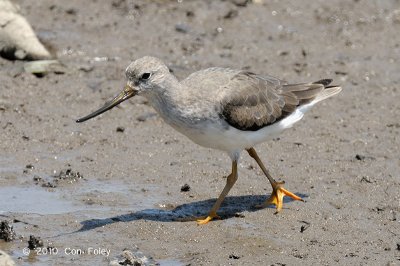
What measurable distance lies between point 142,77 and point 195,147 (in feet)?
7.77

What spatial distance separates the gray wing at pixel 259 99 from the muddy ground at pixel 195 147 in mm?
994

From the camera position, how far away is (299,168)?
11.2 meters

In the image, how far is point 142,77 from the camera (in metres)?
9.53

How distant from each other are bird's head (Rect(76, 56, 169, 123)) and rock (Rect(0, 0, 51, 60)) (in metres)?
4.38

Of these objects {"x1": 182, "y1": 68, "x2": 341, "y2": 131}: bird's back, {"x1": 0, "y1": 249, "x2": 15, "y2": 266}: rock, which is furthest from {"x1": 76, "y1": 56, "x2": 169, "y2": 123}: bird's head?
{"x1": 0, "y1": 249, "x2": 15, "y2": 266}: rock

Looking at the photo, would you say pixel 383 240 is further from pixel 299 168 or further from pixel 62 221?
pixel 62 221

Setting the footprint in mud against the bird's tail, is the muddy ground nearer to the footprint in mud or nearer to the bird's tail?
the footprint in mud

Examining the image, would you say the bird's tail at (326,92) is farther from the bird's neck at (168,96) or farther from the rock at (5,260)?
the rock at (5,260)

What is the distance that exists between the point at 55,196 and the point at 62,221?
72 centimetres

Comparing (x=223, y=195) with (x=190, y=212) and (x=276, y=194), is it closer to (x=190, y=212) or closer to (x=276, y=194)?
(x=190, y=212)

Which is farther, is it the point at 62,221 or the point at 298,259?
the point at 62,221

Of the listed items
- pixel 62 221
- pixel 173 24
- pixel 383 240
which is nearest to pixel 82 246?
pixel 62 221

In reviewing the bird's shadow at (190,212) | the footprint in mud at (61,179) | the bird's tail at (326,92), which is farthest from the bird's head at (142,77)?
the bird's tail at (326,92)

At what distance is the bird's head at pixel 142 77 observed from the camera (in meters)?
9.51
